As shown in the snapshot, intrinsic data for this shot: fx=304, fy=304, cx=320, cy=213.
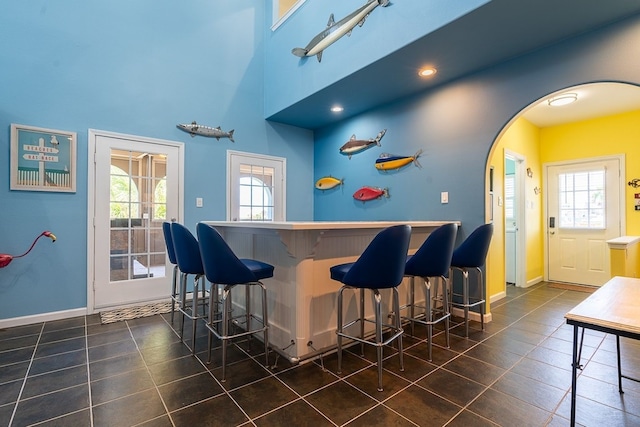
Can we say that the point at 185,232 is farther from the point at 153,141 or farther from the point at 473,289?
the point at 473,289

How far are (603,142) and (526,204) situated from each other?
55.2 inches

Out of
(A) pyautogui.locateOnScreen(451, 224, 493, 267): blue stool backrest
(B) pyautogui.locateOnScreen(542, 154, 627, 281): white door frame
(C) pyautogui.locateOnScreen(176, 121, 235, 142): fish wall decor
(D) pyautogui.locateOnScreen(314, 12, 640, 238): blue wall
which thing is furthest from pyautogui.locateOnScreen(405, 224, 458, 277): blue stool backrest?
(B) pyautogui.locateOnScreen(542, 154, 627, 281): white door frame

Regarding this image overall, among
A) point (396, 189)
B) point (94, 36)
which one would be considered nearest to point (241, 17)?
point (94, 36)

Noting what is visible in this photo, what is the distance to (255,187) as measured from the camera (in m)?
4.65

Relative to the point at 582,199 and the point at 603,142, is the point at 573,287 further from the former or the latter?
the point at 603,142

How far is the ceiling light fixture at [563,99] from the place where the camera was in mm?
3566

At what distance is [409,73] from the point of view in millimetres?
3168

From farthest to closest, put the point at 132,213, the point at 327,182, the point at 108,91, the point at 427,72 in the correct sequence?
the point at 327,182 < the point at 132,213 < the point at 108,91 < the point at 427,72

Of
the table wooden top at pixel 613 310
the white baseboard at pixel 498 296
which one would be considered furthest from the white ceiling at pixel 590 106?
the table wooden top at pixel 613 310

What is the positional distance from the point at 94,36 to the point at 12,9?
0.64 m

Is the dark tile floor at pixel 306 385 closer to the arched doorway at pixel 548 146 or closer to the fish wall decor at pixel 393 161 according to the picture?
the arched doorway at pixel 548 146

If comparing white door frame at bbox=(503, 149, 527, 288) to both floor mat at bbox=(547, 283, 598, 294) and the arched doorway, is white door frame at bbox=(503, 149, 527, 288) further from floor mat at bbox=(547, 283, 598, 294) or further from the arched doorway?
floor mat at bbox=(547, 283, 598, 294)

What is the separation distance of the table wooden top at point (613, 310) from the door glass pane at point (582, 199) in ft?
12.7

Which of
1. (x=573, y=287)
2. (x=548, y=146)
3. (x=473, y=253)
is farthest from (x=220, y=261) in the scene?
(x=548, y=146)
